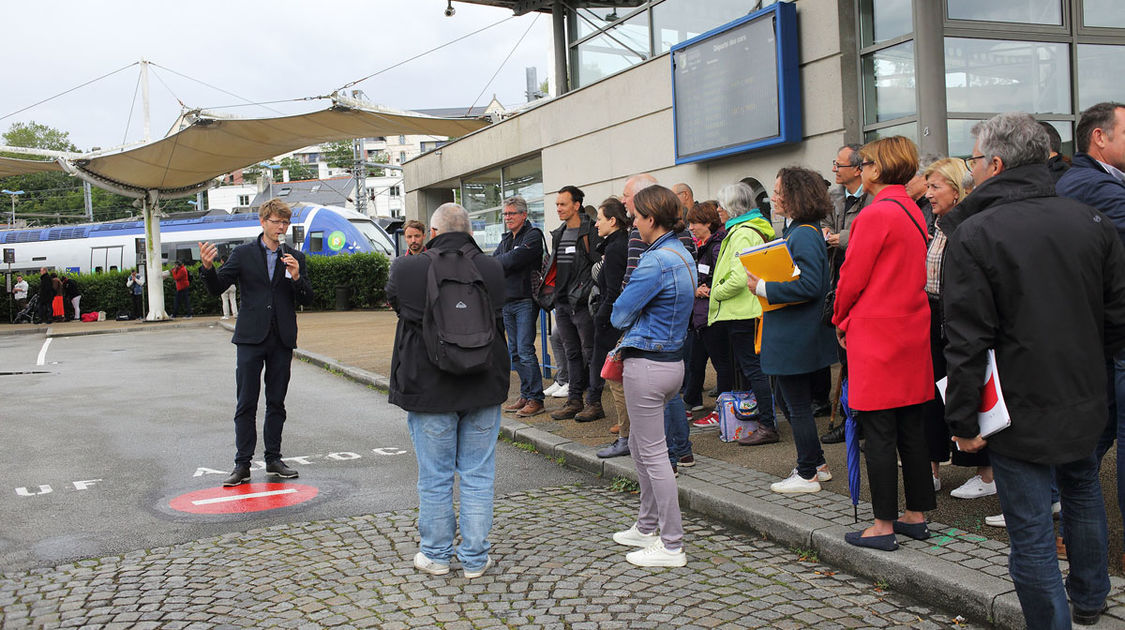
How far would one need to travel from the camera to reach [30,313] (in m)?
29.8

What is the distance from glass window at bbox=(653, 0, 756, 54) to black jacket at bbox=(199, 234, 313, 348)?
6.91m

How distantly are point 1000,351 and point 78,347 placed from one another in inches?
821

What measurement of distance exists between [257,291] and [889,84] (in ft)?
21.1

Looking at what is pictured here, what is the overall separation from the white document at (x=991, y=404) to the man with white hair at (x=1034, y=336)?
0.02 m

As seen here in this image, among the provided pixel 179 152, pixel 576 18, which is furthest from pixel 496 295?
pixel 179 152

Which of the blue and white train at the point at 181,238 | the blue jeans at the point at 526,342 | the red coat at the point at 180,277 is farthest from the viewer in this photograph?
the blue and white train at the point at 181,238

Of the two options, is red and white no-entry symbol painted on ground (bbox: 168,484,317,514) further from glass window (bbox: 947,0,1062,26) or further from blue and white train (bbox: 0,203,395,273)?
blue and white train (bbox: 0,203,395,273)

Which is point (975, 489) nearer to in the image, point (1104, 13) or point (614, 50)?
point (1104, 13)

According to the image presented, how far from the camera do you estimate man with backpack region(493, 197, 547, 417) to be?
8102 millimetres

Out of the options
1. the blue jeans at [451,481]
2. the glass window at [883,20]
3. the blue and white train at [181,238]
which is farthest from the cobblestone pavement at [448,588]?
the blue and white train at [181,238]

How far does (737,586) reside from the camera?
4.17 meters

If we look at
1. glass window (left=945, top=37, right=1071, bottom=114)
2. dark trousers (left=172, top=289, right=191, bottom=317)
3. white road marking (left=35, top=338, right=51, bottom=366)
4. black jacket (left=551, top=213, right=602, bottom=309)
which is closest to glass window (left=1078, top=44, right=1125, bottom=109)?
glass window (left=945, top=37, right=1071, bottom=114)

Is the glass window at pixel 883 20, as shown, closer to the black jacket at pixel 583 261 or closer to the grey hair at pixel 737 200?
the grey hair at pixel 737 200

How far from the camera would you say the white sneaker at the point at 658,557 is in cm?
446
